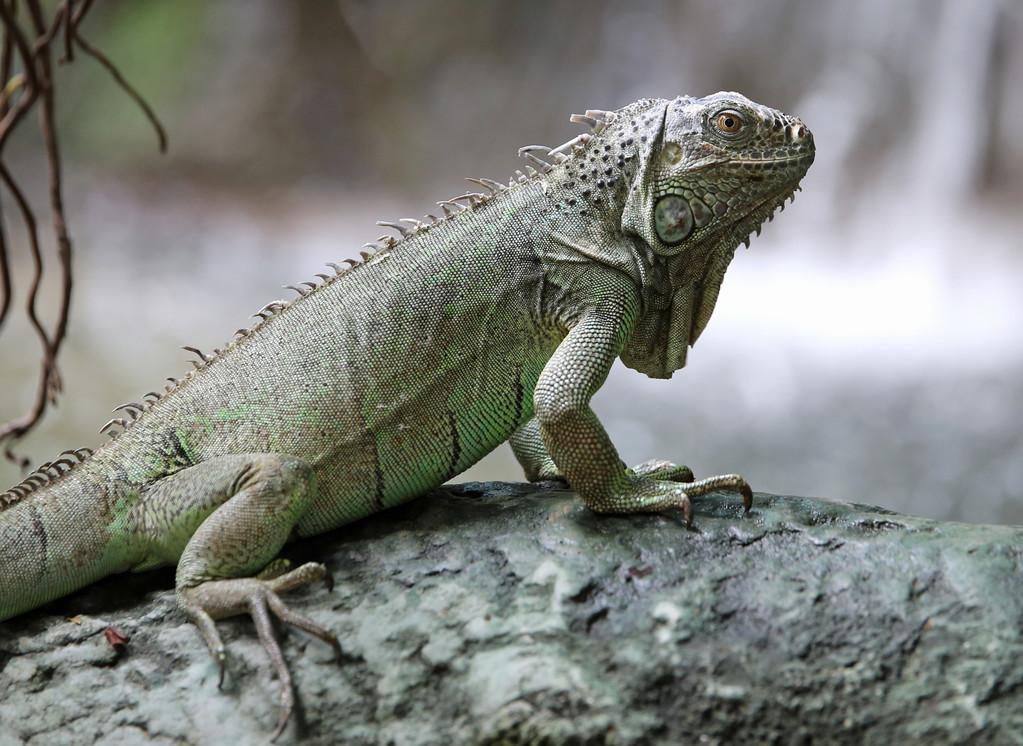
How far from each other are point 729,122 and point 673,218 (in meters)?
0.41

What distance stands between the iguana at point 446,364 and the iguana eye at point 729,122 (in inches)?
0.5

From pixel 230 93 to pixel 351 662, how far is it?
12.0 metres

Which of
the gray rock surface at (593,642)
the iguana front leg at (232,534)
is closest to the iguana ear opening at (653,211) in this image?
the gray rock surface at (593,642)

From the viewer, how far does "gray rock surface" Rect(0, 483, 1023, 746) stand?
280cm

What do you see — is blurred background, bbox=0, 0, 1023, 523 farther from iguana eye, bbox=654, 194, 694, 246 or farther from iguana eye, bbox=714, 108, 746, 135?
iguana eye, bbox=714, 108, 746, 135

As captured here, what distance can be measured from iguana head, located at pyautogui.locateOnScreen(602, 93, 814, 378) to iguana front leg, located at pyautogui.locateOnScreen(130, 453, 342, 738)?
5.21 ft

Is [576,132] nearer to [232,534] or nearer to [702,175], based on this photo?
[702,175]

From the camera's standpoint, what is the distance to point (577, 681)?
114 inches

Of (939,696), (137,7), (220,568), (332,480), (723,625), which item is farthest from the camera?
(137,7)

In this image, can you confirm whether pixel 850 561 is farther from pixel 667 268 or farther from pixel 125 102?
pixel 125 102

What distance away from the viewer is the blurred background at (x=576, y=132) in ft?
29.6

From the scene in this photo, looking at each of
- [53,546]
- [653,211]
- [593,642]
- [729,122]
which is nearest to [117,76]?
[53,546]

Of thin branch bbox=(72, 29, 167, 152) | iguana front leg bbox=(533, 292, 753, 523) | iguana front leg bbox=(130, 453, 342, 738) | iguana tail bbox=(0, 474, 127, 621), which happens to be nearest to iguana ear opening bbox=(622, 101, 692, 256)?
iguana front leg bbox=(533, 292, 753, 523)

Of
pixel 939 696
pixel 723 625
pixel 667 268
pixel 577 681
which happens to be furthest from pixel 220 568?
pixel 939 696
